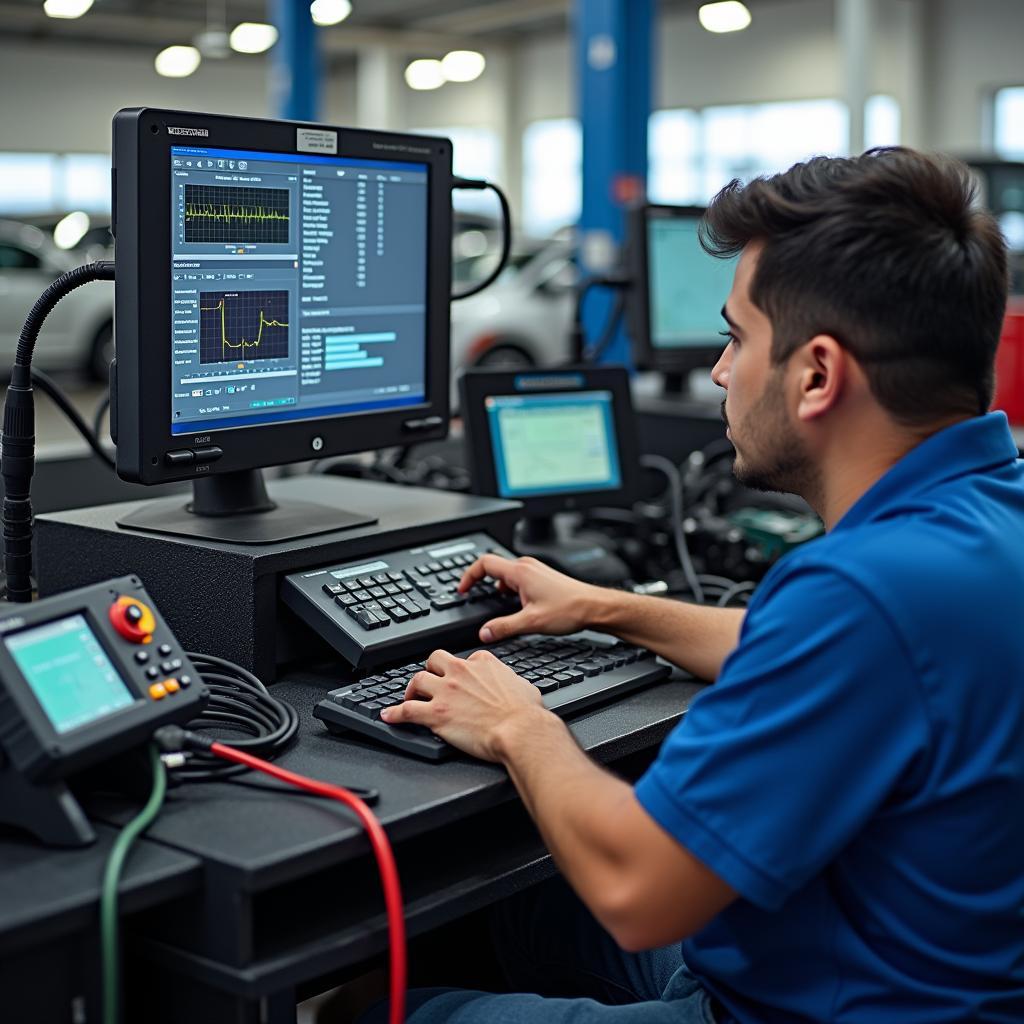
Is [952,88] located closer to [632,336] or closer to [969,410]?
[632,336]

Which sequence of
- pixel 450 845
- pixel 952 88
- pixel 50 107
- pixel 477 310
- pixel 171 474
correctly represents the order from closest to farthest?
pixel 450 845 < pixel 171 474 < pixel 477 310 < pixel 952 88 < pixel 50 107

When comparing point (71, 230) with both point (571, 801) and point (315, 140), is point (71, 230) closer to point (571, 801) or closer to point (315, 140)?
point (315, 140)

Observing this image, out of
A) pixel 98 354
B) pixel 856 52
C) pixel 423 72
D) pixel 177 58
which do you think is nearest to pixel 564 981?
pixel 856 52

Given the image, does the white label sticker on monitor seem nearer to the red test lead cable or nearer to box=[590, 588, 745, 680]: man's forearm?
box=[590, 588, 745, 680]: man's forearm

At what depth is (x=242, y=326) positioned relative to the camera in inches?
56.9

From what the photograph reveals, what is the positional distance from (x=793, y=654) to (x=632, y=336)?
186cm

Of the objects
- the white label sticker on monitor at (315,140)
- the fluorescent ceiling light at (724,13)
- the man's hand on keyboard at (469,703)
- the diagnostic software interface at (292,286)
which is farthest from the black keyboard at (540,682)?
the fluorescent ceiling light at (724,13)

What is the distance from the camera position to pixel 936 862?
96 cm

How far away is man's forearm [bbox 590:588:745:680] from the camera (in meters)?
1.46

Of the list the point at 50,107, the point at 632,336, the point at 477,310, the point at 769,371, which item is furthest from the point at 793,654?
the point at 50,107

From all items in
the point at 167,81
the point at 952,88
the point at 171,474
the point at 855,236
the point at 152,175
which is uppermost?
the point at 167,81

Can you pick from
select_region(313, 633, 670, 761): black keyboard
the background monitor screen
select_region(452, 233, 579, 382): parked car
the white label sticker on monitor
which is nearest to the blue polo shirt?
select_region(313, 633, 670, 761): black keyboard

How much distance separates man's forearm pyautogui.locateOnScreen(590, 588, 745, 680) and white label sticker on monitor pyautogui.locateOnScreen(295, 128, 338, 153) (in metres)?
0.55

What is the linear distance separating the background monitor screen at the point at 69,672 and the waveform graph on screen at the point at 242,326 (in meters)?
0.42
